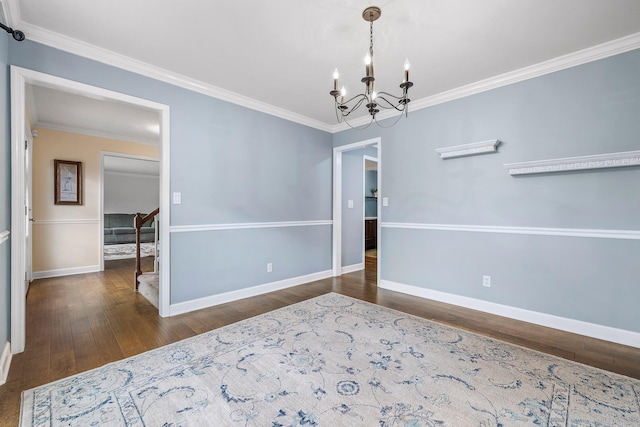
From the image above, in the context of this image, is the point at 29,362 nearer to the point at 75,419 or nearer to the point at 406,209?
the point at 75,419

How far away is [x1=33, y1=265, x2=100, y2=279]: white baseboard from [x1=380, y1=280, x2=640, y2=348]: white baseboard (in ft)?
17.1

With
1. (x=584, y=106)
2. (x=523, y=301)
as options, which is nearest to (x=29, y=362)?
(x=523, y=301)

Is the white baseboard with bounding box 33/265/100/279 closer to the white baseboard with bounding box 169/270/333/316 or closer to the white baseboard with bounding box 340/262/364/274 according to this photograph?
the white baseboard with bounding box 169/270/333/316

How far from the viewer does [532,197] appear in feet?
8.96

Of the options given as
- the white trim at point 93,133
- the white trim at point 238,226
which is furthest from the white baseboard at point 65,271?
the white trim at point 238,226

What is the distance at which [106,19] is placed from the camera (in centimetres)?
203

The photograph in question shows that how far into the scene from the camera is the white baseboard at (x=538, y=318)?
7.52 feet

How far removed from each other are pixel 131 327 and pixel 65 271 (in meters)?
3.22

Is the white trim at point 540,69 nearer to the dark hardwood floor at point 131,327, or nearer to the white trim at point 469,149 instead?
the white trim at point 469,149

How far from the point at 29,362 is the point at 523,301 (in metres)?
4.20

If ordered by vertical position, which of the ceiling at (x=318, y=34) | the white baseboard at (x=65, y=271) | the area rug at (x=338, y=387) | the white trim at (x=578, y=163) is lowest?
the area rug at (x=338, y=387)

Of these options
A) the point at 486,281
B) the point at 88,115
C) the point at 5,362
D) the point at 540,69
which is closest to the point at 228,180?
the point at 5,362

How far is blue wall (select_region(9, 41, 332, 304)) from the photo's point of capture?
2.65 metres

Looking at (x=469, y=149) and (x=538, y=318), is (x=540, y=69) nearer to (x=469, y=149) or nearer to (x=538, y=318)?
(x=469, y=149)
